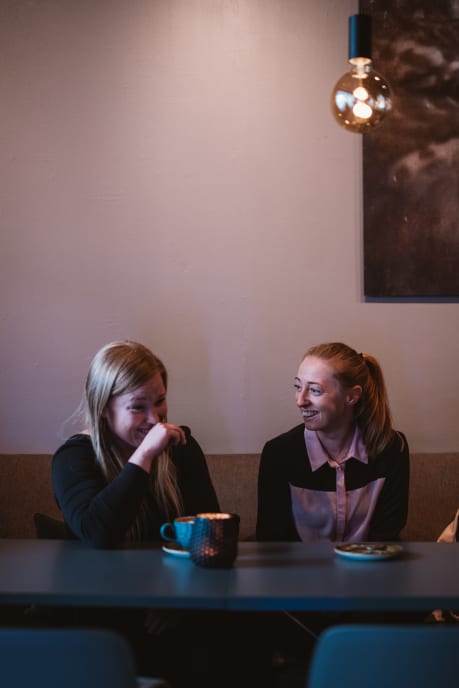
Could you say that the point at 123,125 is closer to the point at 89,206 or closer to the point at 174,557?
Result: the point at 89,206

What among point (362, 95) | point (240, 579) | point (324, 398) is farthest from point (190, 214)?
point (240, 579)

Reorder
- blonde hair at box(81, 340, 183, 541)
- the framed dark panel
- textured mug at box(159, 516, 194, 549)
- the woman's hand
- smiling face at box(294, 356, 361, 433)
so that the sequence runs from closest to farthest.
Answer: textured mug at box(159, 516, 194, 549) → the woman's hand → blonde hair at box(81, 340, 183, 541) → smiling face at box(294, 356, 361, 433) → the framed dark panel

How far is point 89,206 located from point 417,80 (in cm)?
133

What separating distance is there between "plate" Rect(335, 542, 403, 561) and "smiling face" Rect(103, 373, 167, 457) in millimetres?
602

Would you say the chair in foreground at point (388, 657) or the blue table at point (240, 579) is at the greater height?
the chair in foreground at point (388, 657)

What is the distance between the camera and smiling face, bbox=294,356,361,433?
99.7 inches

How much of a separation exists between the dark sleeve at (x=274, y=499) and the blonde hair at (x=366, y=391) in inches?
10.6

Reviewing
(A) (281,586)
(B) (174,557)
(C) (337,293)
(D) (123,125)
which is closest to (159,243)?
(D) (123,125)

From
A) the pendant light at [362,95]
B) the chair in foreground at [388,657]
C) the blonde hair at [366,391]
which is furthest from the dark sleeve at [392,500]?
the chair in foreground at [388,657]

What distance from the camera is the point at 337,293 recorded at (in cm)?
311

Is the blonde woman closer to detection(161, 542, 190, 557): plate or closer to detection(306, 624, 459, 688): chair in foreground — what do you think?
detection(161, 542, 190, 557): plate

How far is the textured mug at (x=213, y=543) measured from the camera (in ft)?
5.60

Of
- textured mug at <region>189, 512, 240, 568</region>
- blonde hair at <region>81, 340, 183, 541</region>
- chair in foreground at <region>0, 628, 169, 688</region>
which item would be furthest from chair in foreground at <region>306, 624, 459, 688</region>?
blonde hair at <region>81, 340, 183, 541</region>

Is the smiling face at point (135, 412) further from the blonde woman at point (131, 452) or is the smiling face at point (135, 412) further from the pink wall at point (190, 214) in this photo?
the pink wall at point (190, 214)
